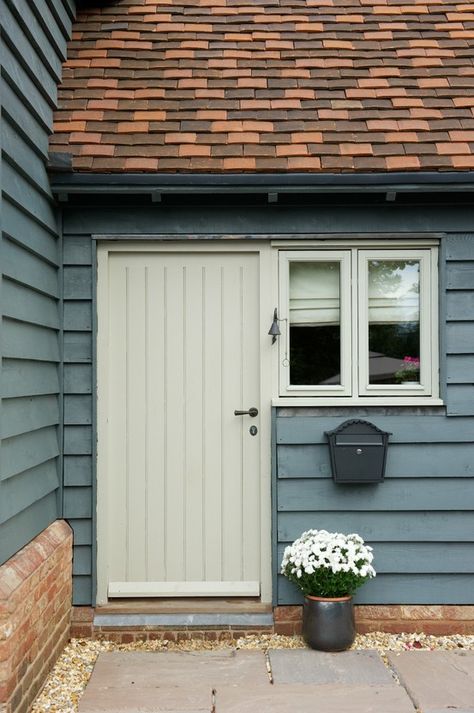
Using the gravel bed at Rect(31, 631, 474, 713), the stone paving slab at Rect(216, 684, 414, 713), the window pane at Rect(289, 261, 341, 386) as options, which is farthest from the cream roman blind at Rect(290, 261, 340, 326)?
the stone paving slab at Rect(216, 684, 414, 713)

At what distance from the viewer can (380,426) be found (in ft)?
13.8

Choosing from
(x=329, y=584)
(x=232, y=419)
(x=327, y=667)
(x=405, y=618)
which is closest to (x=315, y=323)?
(x=232, y=419)

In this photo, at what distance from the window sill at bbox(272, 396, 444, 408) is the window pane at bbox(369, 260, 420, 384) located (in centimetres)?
13

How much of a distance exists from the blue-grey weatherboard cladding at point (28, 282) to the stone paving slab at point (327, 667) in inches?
60.4

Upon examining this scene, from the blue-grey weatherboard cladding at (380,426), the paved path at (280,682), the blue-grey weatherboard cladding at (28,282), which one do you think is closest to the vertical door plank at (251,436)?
the blue-grey weatherboard cladding at (380,426)

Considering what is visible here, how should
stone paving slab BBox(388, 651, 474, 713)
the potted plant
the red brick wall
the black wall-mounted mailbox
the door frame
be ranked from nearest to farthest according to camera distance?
the red brick wall < stone paving slab BBox(388, 651, 474, 713) < the potted plant < the black wall-mounted mailbox < the door frame

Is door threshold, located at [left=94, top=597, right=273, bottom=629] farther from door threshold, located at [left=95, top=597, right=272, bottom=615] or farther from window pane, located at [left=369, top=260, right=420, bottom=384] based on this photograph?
window pane, located at [left=369, top=260, right=420, bottom=384]

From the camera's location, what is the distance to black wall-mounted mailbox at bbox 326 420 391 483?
412cm

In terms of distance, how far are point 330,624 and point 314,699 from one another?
513 millimetres

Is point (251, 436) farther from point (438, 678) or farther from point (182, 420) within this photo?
point (438, 678)

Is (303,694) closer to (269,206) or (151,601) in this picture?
(151,601)

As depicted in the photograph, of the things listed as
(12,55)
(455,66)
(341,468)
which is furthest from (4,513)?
(455,66)

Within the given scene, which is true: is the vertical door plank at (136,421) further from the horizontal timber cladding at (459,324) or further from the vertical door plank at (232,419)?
the horizontal timber cladding at (459,324)

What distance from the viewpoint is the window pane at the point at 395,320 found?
4312 mm
